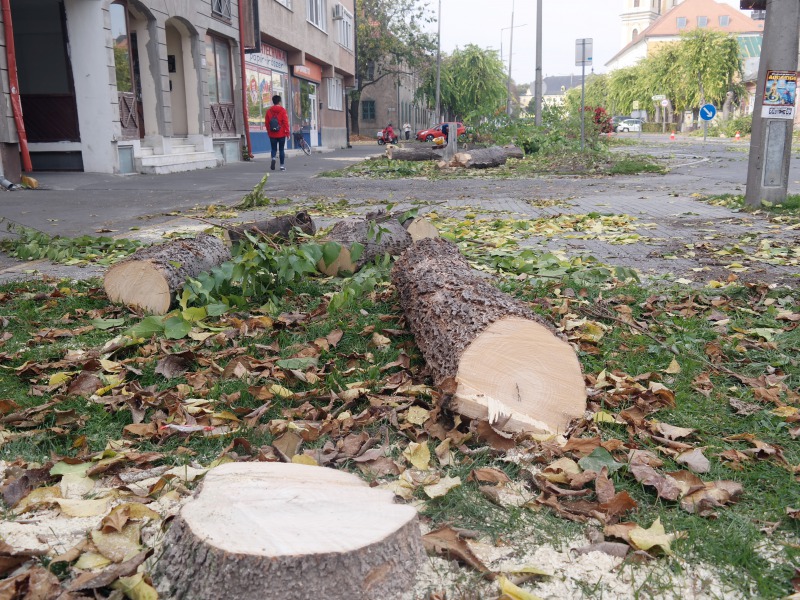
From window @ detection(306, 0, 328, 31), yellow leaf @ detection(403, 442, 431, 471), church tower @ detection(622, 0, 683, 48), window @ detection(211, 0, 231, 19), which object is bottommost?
yellow leaf @ detection(403, 442, 431, 471)

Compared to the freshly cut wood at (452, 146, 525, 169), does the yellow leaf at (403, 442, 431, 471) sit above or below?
below

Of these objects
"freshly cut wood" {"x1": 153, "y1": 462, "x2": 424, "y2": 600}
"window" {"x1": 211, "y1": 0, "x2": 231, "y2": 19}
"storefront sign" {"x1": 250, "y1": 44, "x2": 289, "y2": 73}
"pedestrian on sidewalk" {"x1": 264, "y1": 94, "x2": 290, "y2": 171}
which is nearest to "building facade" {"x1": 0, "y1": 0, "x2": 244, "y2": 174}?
"window" {"x1": 211, "y1": 0, "x2": 231, "y2": 19}

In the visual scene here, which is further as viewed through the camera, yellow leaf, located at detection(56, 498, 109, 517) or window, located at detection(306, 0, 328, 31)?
window, located at detection(306, 0, 328, 31)

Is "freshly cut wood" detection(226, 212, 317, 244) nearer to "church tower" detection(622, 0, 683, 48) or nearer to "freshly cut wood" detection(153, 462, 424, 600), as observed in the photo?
"freshly cut wood" detection(153, 462, 424, 600)

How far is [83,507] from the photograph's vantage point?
2332 millimetres

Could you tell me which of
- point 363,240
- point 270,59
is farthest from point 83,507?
point 270,59

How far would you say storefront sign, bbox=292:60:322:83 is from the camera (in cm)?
3404

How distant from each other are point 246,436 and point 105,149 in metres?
15.3

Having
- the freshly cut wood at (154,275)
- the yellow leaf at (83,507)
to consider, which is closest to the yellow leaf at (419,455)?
the yellow leaf at (83,507)

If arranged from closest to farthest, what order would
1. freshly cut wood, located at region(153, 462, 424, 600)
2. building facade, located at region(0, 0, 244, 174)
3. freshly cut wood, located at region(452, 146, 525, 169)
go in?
freshly cut wood, located at region(153, 462, 424, 600) → building facade, located at region(0, 0, 244, 174) → freshly cut wood, located at region(452, 146, 525, 169)

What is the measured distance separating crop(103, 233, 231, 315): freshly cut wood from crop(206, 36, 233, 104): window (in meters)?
19.4

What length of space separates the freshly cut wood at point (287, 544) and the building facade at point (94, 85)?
44.4 feet

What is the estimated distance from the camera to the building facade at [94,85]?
15938mm

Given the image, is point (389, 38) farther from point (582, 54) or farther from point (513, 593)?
point (513, 593)
